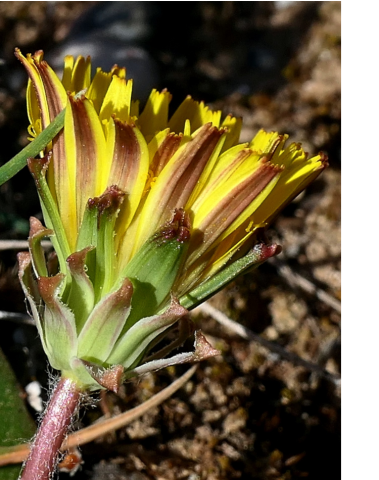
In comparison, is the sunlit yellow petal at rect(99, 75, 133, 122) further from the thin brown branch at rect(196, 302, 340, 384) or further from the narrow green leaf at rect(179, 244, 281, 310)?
the thin brown branch at rect(196, 302, 340, 384)

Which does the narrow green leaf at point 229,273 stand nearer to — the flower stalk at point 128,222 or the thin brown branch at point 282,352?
the flower stalk at point 128,222

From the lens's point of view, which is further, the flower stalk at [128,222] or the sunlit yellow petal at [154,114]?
the sunlit yellow petal at [154,114]

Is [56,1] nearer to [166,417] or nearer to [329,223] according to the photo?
[329,223]

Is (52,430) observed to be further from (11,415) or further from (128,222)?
(128,222)

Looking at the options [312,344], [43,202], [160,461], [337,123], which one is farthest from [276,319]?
[43,202]

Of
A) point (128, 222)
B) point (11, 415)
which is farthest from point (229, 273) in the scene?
point (11, 415)

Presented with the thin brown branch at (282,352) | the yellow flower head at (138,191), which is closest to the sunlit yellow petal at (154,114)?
the yellow flower head at (138,191)
